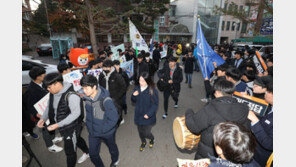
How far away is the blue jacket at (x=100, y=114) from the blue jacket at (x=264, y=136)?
6.62 ft

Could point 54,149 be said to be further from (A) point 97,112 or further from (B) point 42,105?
(A) point 97,112

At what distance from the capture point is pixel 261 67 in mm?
4266

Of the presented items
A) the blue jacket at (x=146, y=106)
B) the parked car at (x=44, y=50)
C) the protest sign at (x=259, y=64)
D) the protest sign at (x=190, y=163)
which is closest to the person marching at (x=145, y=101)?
the blue jacket at (x=146, y=106)

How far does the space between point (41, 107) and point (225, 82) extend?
3.21m

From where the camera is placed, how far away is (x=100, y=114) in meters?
2.46

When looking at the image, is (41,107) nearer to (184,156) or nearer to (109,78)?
(109,78)

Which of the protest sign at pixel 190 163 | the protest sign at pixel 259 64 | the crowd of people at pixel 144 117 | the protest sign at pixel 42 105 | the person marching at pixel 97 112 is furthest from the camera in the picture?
the protest sign at pixel 259 64

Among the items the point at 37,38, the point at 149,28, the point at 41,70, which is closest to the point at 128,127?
the point at 41,70

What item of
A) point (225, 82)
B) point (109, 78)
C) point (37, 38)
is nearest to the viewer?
point (225, 82)

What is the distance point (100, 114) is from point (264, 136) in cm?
232

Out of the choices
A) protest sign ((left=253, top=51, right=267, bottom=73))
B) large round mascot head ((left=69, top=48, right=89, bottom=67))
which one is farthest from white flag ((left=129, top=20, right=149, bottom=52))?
protest sign ((left=253, top=51, right=267, bottom=73))

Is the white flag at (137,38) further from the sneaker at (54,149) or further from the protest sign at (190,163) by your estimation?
the protest sign at (190,163)

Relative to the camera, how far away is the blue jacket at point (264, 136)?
6.11 ft

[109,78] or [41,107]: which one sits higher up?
[109,78]
